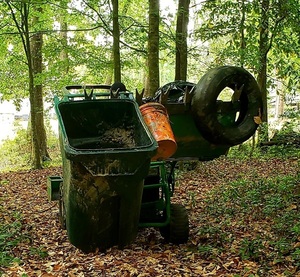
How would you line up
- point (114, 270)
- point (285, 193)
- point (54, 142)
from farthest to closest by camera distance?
point (54, 142) → point (285, 193) → point (114, 270)

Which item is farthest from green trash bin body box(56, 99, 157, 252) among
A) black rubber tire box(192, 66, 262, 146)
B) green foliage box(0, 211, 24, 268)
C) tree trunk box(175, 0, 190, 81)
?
tree trunk box(175, 0, 190, 81)

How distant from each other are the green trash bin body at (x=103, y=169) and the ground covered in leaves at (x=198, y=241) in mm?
279

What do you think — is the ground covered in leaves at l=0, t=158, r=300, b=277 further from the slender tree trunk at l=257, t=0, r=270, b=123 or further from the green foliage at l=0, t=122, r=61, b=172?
the green foliage at l=0, t=122, r=61, b=172

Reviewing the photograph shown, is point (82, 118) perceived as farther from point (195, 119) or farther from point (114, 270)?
point (114, 270)

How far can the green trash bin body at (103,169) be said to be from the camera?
4.20m

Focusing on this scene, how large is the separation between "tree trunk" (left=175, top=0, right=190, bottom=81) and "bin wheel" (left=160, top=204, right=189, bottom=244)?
220 inches

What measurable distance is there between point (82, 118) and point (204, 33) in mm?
6046

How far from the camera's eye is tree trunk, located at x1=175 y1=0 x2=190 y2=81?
1016 cm

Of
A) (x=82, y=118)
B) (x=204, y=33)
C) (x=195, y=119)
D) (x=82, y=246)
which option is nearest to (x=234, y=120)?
(x=195, y=119)

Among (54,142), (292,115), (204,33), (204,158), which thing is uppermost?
(204,33)

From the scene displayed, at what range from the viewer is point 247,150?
552 inches

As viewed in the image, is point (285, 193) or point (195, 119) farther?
point (285, 193)

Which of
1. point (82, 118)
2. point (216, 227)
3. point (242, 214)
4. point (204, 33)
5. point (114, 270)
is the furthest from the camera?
point (204, 33)

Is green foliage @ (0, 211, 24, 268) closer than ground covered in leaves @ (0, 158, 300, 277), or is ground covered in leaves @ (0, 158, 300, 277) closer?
ground covered in leaves @ (0, 158, 300, 277)
